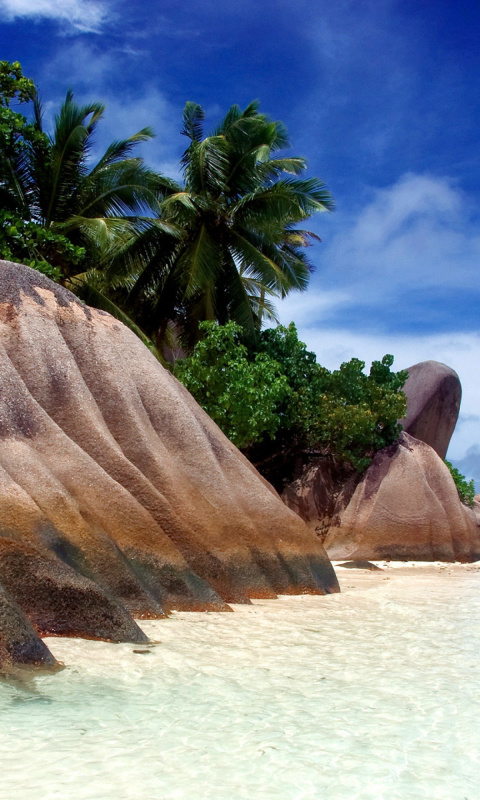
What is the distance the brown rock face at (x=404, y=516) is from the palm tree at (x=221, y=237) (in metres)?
5.07

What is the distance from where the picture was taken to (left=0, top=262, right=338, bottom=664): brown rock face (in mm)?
5508

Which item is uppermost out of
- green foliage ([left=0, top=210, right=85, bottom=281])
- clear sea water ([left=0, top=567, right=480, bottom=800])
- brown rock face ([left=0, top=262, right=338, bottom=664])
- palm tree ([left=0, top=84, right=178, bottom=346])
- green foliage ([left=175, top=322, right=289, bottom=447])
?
palm tree ([left=0, top=84, right=178, bottom=346])

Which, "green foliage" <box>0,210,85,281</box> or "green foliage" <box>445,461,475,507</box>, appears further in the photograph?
"green foliage" <box>445,461,475,507</box>

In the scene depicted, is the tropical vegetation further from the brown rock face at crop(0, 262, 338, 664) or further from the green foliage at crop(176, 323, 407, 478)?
the brown rock face at crop(0, 262, 338, 664)

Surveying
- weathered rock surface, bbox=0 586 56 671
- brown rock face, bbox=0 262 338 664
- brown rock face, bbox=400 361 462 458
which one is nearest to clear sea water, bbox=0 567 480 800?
weathered rock surface, bbox=0 586 56 671

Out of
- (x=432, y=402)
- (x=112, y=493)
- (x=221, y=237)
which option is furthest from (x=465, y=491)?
(x=112, y=493)

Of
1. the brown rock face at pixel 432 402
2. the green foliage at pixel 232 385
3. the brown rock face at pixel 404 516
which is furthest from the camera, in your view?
the brown rock face at pixel 432 402

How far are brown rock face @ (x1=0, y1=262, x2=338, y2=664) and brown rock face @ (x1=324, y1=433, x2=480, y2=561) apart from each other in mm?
8120

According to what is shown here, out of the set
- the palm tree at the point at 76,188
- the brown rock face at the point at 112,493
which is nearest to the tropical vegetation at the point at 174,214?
the palm tree at the point at 76,188

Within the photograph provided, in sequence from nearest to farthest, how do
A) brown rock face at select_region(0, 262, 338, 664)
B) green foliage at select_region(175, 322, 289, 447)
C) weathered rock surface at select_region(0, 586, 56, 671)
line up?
1. weathered rock surface at select_region(0, 586, 56, 671)
2. brown rock face at select_region(0, 262, 338, 664)
3. green foliage at select_region(175, 322, 289, 447)

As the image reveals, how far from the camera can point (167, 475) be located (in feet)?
27.2

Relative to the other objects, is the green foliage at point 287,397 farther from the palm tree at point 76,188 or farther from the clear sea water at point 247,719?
the clear sea water at point 247,719

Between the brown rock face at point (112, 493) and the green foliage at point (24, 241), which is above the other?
the green foliage at point (24, 241)

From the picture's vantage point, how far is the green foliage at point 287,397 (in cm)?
1698
